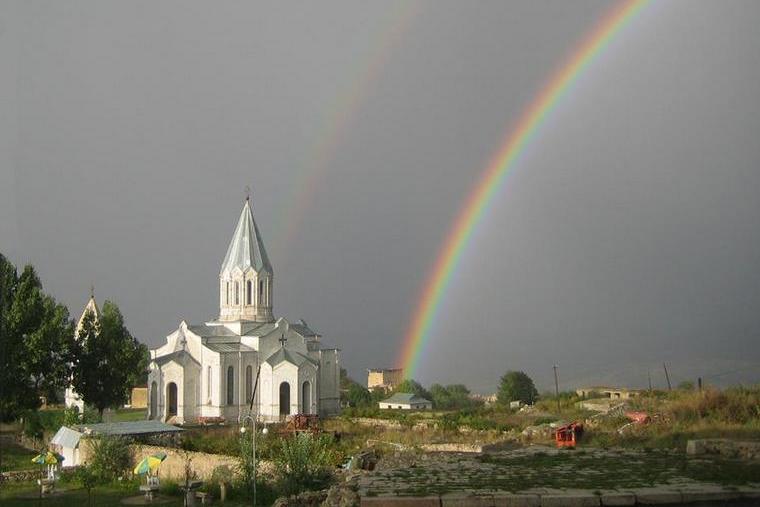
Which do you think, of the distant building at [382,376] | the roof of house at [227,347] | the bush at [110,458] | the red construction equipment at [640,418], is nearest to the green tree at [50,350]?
the roof of house at [227,347]

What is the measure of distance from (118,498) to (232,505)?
386cm

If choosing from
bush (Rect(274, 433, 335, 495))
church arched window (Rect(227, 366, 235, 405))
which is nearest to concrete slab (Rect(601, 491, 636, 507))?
bush (Rect(274, 433, 335, 495))

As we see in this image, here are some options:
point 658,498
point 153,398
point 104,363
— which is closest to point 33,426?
point 104,363

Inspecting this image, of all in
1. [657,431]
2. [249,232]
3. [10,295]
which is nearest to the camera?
[657,431]

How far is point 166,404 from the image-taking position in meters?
45.0

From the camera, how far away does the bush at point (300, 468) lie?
1713 cm

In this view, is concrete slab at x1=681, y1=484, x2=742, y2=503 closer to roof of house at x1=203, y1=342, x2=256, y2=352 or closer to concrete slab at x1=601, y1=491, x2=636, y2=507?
concrete slab at x1=601, y1=491, x2=636, y2=507

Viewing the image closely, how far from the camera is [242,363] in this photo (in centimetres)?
4556

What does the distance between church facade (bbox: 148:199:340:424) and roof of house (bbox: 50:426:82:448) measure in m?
14.3

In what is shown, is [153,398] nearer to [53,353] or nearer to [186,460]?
[53,353]

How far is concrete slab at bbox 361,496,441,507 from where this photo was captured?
887 centimetres

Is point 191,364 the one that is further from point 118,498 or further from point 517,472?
point 517,472

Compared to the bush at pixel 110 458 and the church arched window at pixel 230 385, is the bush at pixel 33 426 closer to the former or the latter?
the church arched window at pixel 230 385

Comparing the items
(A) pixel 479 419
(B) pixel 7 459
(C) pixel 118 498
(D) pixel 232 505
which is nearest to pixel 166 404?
(B) pixel 7 459
